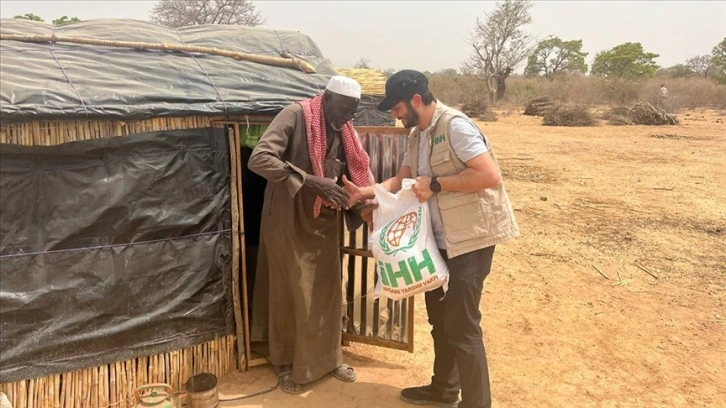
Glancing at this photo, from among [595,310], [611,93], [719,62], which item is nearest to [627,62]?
[719,62]

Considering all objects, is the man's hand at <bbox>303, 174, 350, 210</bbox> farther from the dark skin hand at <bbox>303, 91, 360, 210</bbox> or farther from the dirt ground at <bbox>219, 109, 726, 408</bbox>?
the dirt ground at <bbox>219, 109, 726, 408</bbox>

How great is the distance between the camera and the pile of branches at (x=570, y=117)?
1752 cm

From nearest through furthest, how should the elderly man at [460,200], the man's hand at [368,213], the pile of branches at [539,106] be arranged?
the elderly man at [460,200] < the man's hand at [368,213] < the pile of branches at [539,106]

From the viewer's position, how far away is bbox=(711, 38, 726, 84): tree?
1116 inches

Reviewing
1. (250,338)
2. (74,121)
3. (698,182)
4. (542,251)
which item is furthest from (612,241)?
(74,121)

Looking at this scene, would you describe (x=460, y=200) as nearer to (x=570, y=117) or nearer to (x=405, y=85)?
(x=405, y=85)

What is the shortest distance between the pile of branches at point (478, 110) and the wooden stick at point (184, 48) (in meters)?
16.8

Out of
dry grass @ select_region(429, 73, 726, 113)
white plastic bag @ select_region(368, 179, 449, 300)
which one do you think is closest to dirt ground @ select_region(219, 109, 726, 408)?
white plastic bag @ select_region(368, 179, 449, 300)

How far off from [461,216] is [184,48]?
222 centimetres

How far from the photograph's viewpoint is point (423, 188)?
259 centimetres

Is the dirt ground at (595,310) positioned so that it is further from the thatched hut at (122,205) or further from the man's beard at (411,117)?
the man's beard at (411,117)

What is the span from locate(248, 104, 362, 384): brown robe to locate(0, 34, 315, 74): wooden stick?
882 mm

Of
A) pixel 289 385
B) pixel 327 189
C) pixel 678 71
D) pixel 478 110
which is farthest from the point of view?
pixel 678 71

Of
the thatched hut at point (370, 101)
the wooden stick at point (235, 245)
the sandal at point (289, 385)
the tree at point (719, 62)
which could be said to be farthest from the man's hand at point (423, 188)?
the tree at point (719, 62)
